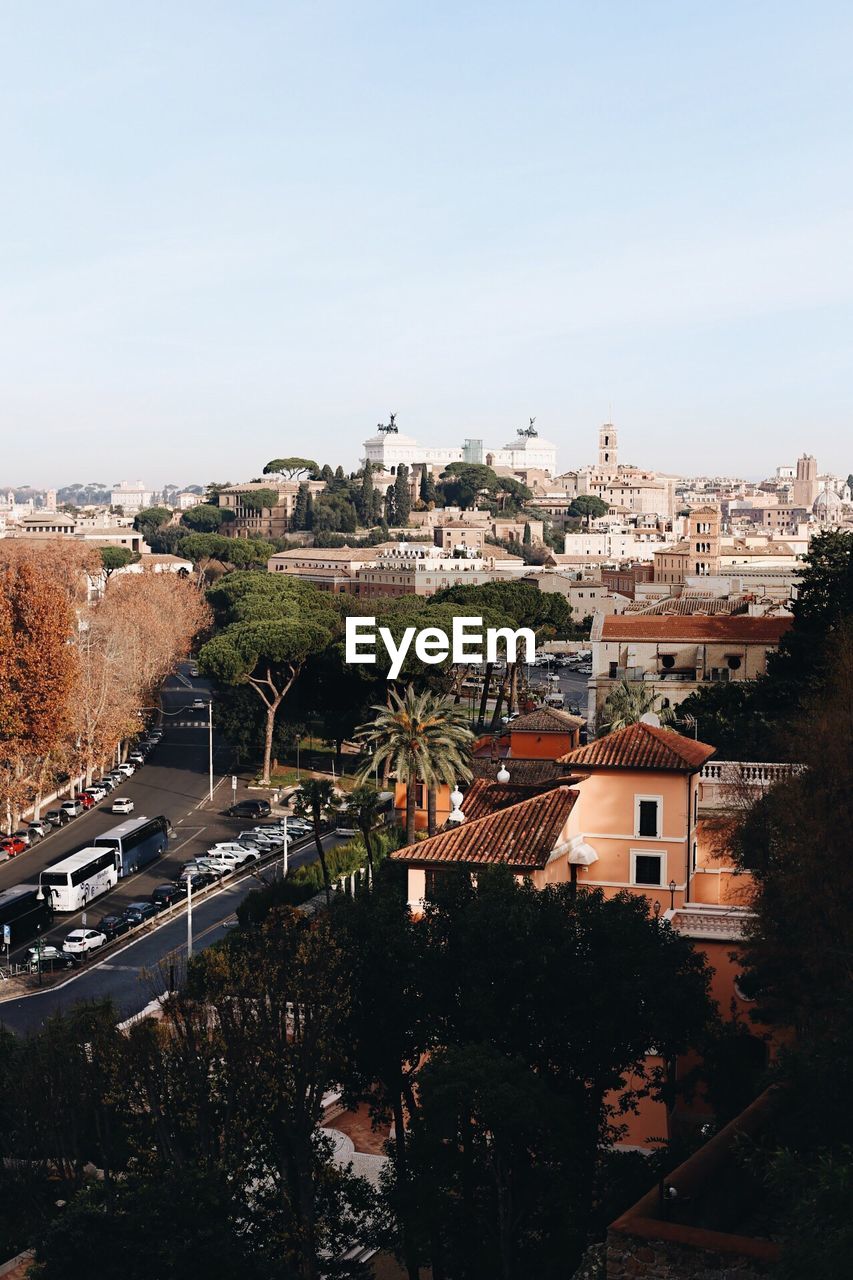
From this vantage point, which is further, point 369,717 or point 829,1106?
point 369,717

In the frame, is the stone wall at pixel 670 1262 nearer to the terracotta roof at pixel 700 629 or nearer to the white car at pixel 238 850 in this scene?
the white car at pixel 238 850

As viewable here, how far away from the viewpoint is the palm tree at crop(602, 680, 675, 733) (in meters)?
39.9

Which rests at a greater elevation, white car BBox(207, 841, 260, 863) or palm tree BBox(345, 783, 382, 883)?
palm tree BBox(345, 783, 382, 883)

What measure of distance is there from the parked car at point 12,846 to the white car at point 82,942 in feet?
40.9

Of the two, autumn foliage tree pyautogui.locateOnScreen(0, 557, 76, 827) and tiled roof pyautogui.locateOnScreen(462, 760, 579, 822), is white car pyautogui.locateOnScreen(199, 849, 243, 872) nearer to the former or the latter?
autumn foliage tree pyautogui.locateOnScreen(0, 557, 76, 827)

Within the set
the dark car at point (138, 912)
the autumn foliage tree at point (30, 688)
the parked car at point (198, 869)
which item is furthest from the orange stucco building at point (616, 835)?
the autumn foliage tree at point (30, 688)

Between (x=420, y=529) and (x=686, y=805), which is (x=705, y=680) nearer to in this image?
(x=686, y=805)

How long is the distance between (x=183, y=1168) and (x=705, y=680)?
35061 mm

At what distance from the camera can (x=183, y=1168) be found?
17.6 metres

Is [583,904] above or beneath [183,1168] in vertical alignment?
above

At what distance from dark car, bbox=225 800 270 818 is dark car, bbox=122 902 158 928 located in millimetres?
14577

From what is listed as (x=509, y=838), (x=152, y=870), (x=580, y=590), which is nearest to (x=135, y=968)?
(x=152, y=870)

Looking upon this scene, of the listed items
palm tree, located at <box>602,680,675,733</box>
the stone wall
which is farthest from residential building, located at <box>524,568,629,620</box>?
the stone wall

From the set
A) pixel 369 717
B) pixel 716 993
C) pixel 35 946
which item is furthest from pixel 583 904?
pixel 369 717
